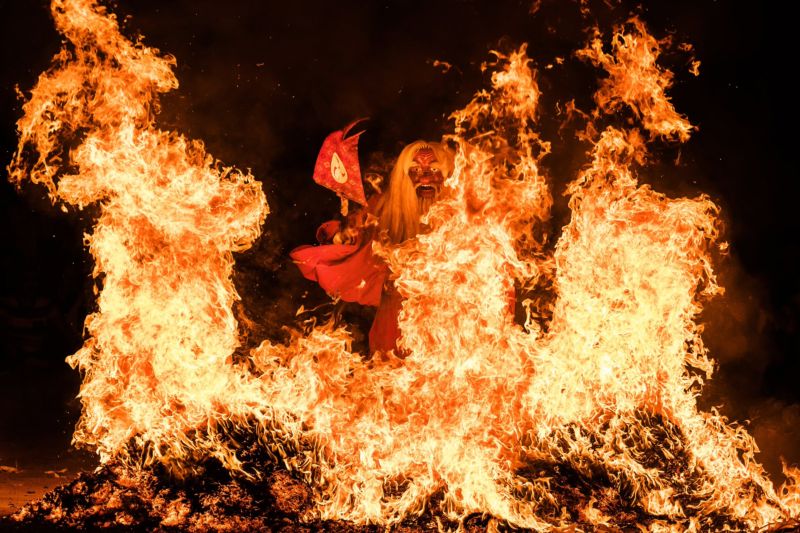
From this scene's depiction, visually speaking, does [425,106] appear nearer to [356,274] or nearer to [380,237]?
[380,237]

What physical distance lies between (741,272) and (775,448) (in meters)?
2.13

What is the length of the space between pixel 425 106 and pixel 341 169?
1.98 meters

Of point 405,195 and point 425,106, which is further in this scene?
point 425,106

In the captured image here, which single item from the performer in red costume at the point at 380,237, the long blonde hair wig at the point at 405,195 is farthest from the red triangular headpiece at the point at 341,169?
the long blonde hair wig at the point at 405,195

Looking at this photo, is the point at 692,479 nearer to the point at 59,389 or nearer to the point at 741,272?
the point at 741,272

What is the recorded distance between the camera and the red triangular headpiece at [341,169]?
754cm

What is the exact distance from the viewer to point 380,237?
23.8 ft

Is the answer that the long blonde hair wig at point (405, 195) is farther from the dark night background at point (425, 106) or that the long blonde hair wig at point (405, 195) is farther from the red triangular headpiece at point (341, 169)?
the dark night background at point (425, 106)

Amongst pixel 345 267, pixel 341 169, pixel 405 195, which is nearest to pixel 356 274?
pixel 345 267

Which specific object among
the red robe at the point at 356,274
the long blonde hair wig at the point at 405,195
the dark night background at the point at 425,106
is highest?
the dark night background at the point at 425,106

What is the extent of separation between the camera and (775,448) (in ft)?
24.6

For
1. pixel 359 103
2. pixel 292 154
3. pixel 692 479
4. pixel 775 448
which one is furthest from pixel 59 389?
pixel 775 448

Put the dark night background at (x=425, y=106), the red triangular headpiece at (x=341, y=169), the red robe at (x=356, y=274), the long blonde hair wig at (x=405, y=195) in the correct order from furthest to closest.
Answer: the dark night background at (x=425, y=106), the red triangular headpiece at (x=341, y=169), the red robe at (x=356, y=274), the long blonde hair wig at (x=405, y=195)

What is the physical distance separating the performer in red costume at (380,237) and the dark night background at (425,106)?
5.21 ft
